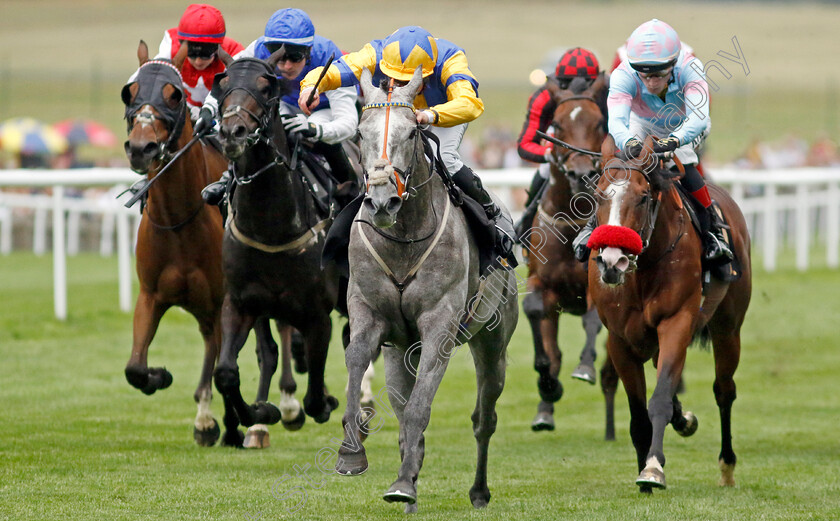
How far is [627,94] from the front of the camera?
21.9 ft

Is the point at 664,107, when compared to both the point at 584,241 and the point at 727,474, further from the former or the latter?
the point at 727,474

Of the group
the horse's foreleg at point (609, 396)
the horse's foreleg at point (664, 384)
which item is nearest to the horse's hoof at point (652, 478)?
the horse's foreleg at point (664, 384)

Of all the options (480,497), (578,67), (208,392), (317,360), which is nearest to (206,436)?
(208,392)

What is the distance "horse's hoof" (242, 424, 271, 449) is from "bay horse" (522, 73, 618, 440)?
1.90 meters

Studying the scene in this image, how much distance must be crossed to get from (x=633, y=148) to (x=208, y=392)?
3.34 m

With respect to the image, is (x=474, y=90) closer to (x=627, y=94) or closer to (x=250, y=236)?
(x=627, y=94)

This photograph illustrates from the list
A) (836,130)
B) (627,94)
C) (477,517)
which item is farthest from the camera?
(836,130)

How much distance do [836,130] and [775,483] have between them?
116ft

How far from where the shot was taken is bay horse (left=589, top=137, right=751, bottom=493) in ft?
19.1

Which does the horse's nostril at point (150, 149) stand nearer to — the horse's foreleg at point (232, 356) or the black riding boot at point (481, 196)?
the horse's foreleg at point (232, 356)

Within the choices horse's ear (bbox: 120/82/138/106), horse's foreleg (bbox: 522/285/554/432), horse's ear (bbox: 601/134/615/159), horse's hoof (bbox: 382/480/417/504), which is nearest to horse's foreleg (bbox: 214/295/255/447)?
horse's ear (bbox: 120/82/138/106)

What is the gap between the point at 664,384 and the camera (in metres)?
6.09

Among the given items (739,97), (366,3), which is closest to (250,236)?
(739,97)

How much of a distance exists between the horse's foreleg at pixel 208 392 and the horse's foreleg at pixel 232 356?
2.25 ft
